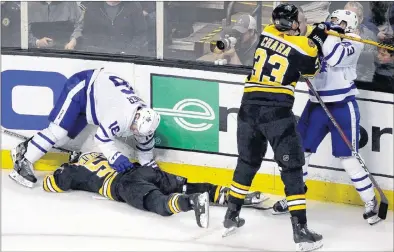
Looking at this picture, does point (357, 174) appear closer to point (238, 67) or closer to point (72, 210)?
point (238, 67)

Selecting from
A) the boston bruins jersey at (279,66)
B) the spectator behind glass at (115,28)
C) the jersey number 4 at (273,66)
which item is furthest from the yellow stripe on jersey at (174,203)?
the spectator behind glass at (115,28)

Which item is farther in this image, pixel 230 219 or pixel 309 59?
pixel 230 219

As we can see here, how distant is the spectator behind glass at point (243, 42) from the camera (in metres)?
6.99

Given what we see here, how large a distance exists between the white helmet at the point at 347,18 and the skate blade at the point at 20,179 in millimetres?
2002

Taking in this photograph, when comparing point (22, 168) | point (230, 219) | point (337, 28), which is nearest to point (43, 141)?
point (22, 168)

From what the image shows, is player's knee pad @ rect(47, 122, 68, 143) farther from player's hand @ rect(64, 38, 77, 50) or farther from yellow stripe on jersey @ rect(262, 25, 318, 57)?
yellow stripe on jersey @ rect(262, 25, 318, 57)

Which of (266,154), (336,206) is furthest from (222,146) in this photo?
(336,206)

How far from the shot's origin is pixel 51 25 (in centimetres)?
745

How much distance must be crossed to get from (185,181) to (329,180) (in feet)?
2.57

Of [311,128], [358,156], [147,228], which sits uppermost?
[311,128]

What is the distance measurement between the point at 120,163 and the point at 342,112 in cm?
124

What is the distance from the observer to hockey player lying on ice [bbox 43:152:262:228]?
6535 mm

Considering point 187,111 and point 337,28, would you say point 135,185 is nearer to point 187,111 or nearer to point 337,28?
point 187,111

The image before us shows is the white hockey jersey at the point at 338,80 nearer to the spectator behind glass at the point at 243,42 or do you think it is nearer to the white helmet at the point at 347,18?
the white helmet at the point at 347,18
